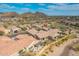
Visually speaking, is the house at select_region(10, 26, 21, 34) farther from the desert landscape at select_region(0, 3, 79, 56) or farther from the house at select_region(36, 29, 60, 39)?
the house at select_region(36, 29, 60, 39)

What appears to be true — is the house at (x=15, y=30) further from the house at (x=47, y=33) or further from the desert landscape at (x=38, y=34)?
the house at (x=47, y=33)

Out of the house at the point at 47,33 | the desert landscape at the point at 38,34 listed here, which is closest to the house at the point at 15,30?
the desert landscape at the point at 38,34

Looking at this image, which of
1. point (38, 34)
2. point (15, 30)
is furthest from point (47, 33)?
point (15, 30)

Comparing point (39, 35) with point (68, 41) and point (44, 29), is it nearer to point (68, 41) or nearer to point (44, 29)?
point (44, 29)

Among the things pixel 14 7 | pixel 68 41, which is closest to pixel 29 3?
pixel 14 7

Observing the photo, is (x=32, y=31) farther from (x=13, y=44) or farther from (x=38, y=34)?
(x=13, y=44)

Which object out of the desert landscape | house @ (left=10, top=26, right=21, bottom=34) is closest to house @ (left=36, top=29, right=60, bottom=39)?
the desert landscape

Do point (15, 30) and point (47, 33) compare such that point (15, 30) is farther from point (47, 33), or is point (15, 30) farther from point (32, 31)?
point (47, 33)

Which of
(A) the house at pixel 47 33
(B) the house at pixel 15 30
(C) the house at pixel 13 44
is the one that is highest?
(B) the house at pixel 15 30
